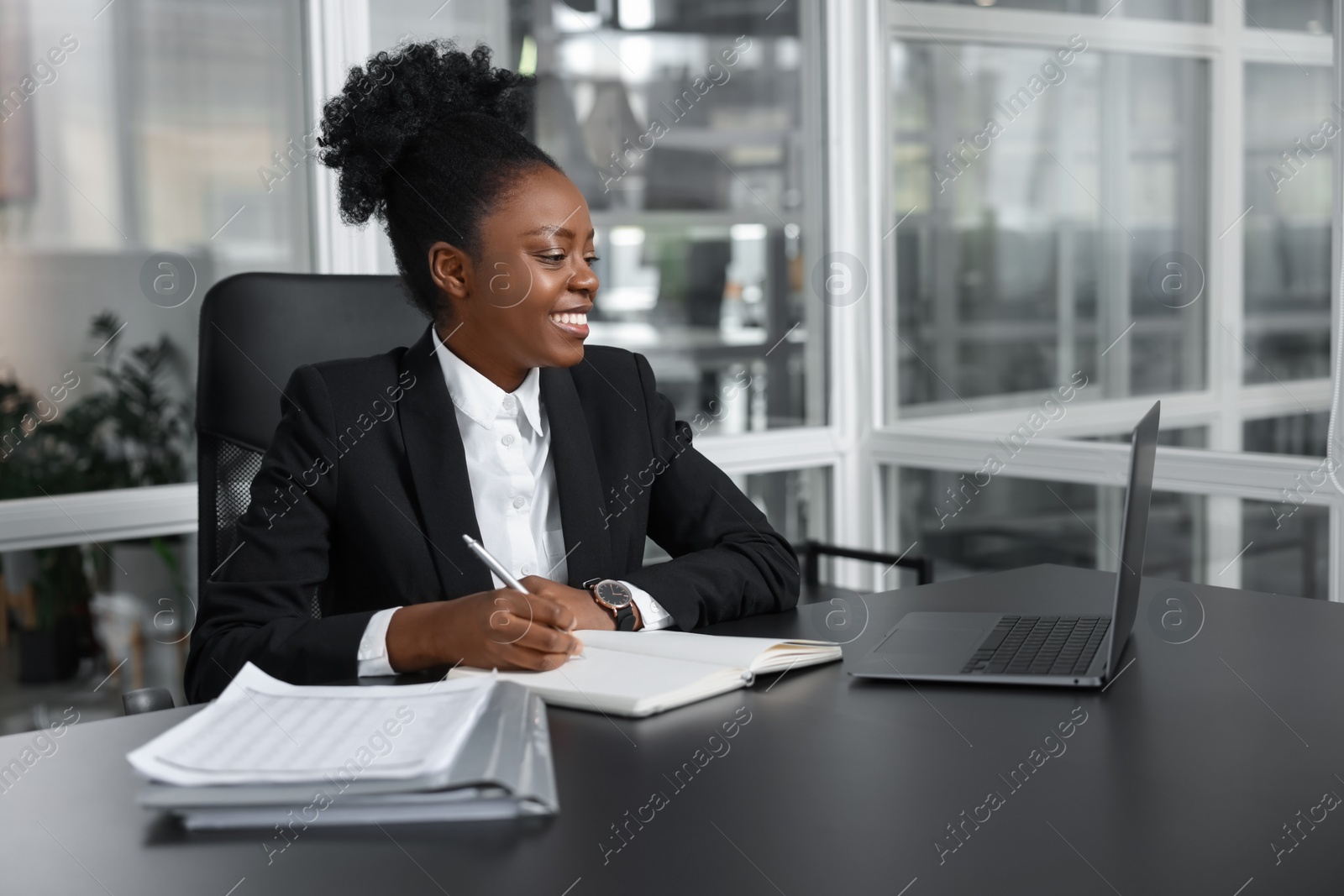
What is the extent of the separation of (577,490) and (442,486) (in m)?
0.18

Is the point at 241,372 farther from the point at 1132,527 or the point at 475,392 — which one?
the point at 1132,527

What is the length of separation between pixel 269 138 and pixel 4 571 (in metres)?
0.99

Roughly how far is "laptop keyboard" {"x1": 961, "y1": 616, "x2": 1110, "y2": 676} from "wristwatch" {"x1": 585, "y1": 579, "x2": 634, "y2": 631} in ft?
1.19

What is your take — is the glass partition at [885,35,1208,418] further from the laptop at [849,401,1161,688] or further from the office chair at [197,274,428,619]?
the office chair at [197,274,428,619]

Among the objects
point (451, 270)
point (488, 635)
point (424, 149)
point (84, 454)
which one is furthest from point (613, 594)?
point (84, 454)

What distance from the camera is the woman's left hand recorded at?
4.25 feet

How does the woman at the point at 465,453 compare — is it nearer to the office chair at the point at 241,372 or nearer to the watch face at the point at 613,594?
the watch face at the point at 613,594

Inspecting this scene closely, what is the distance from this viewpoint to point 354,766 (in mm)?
812

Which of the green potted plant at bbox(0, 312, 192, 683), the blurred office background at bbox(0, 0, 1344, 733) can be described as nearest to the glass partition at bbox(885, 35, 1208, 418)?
the blurred office background at bbox(0, 0, 1344, 733)

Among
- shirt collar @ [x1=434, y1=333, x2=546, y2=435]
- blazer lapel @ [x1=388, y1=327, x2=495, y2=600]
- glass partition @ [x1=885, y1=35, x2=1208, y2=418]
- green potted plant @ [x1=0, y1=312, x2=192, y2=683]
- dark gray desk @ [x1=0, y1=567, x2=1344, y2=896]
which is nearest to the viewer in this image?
dark gray desk @ [x1=0, y1=567, x2=1344, y2=896]

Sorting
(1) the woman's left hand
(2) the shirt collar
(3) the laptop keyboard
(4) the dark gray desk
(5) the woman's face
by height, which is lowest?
(4) the dark gray desk

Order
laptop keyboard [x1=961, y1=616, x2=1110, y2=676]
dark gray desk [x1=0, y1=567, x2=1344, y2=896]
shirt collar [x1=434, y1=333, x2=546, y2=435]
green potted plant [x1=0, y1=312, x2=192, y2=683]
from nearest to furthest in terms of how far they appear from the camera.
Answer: dark gray desk [x1=0, y1=567, x2=1344, y2=896], laptop keyboard [x1=961, y1=616, x2=1110, y2=676], shirt collar [x1=434, y1=333, x2=546, y2=435], green potted plant [x1=0, y1=312, x2=192, y2=683]

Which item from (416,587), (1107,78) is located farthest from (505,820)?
(1107,78)

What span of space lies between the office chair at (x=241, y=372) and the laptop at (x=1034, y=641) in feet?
2.89
